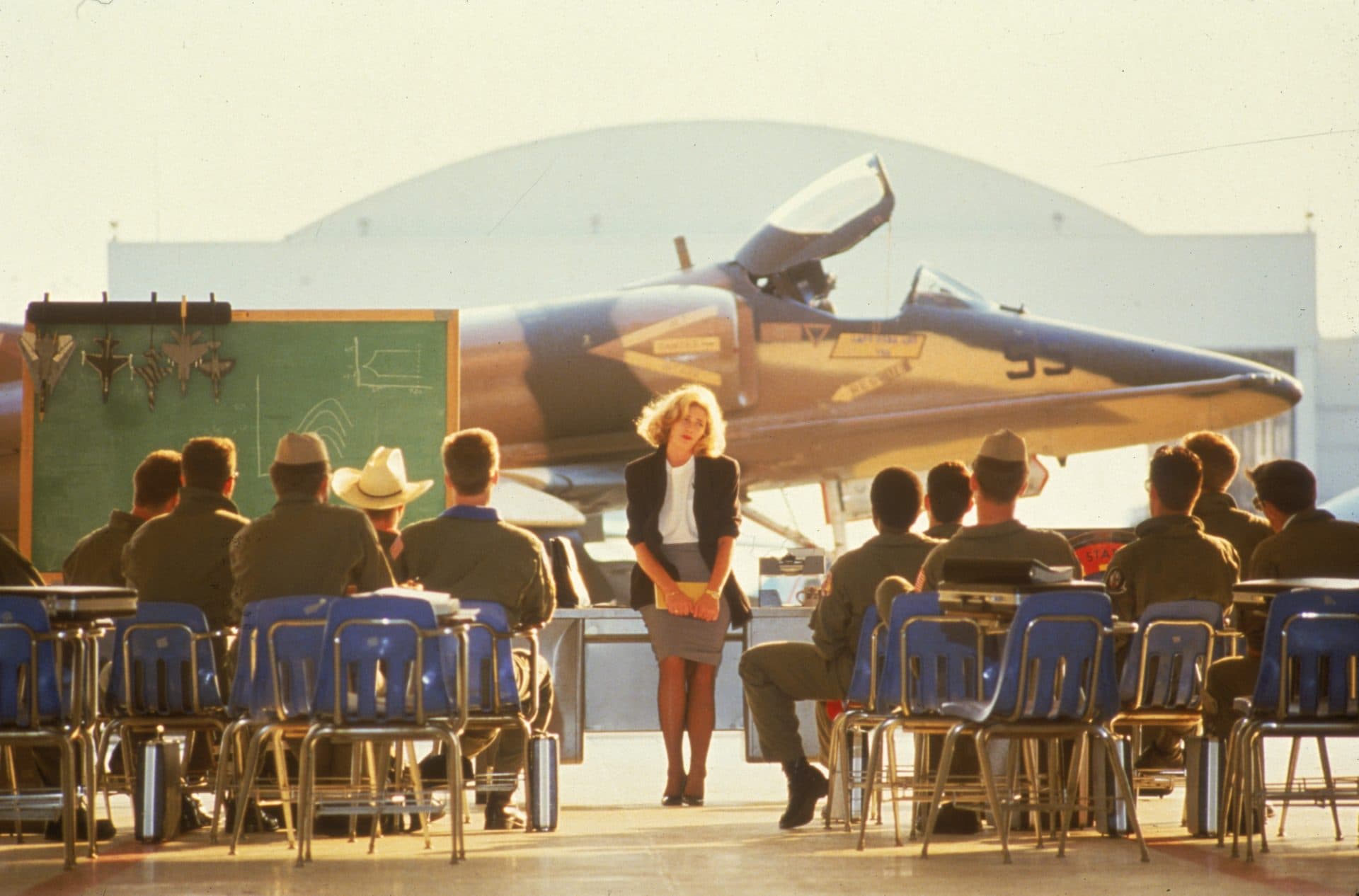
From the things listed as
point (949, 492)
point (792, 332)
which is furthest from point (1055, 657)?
point (792, 332)

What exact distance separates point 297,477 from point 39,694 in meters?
0.85

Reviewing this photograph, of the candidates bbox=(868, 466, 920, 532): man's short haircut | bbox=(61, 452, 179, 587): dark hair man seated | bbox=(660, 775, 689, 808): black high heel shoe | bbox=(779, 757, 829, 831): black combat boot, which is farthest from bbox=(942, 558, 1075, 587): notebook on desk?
bbox=(61, 452, 179, 587): dark hair man seated

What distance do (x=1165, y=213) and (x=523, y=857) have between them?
8.62 metres

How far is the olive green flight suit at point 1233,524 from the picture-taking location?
531 cm

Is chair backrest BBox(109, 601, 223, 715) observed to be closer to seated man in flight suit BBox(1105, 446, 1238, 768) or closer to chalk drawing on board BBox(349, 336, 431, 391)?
chalk drawing on board BBox(349, 336, 431, 391)

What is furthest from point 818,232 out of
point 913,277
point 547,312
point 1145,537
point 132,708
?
point 132,708

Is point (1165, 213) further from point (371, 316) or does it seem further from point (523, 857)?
point (523, 857)

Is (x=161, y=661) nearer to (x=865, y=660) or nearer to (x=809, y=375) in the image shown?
(x=865, y=660)

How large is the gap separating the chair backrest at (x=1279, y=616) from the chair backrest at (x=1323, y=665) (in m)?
0.02

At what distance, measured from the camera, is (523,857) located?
3992 mm

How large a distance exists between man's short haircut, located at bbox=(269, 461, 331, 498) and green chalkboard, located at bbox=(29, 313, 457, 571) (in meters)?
2.23

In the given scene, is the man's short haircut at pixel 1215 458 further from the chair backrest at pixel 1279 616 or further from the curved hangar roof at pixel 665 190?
the curved hangar roof at pixel 665 190

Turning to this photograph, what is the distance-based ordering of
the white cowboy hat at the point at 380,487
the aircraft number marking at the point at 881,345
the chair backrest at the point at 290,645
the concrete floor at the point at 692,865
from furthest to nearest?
the aircraft number marking at the point at 881,345, the white cowboy hat at the point at 380,487, the chair backrest at the point at 290,645, the concrete floor at the point at 692,865

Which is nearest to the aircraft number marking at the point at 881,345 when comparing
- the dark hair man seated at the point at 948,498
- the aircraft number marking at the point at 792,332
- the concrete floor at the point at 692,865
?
the aircraft number marking at the point at 792,332
